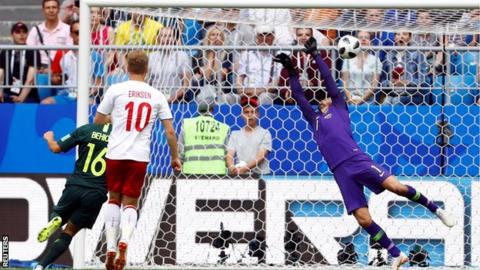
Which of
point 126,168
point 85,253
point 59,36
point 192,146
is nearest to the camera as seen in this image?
point 126,168

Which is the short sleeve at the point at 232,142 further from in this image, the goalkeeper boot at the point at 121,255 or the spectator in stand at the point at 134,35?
the goalkeeper boot at the point at 121,255

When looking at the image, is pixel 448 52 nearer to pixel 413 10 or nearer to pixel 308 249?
pixel 413 10

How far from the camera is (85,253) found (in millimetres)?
11125

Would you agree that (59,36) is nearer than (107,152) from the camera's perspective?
No

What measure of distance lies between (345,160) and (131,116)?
193 cm

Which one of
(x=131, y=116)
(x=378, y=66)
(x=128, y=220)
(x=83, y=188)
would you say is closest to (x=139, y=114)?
(x=131, y=116)

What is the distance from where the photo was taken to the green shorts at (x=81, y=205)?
10.0 meters

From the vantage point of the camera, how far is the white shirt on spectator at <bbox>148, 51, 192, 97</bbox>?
38.5ft

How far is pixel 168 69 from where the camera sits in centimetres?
1183

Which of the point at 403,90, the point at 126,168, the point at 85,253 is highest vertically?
the point at 403,90

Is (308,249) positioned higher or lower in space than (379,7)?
lower

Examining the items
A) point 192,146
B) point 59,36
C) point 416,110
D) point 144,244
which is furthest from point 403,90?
point 59,36

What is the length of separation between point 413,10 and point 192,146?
2.67 meters

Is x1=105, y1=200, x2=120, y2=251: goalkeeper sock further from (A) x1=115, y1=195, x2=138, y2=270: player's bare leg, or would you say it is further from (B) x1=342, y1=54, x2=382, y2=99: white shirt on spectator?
(B) x1=342, y1=54, x2=382, y2=99: white shirt on spectator
